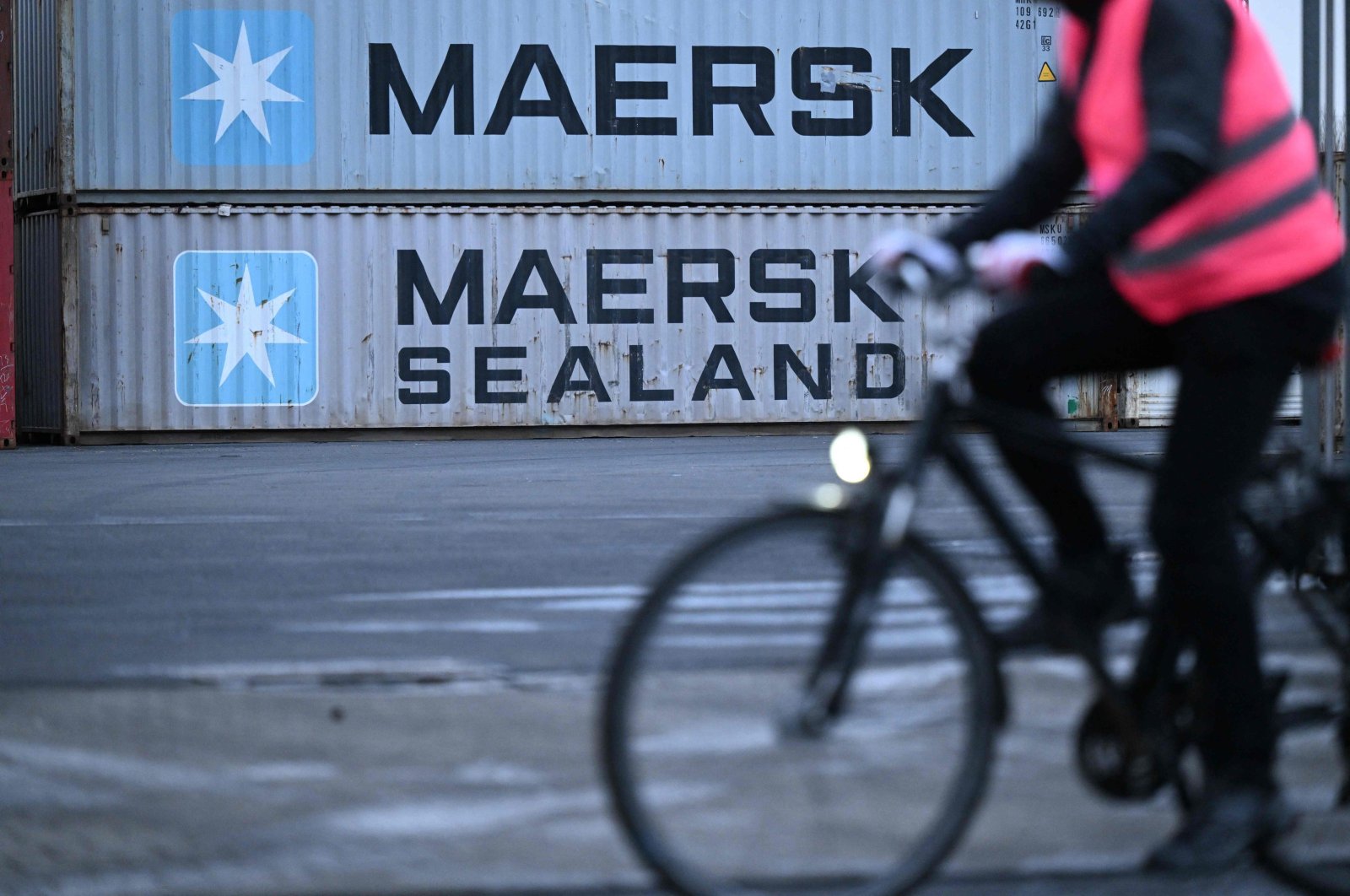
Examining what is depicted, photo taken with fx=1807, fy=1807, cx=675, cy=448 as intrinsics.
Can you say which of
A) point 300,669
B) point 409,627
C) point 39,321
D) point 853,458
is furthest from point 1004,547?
point 39,321

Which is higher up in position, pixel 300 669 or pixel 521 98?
pixel 521 98

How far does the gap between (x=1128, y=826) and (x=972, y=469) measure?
103cm

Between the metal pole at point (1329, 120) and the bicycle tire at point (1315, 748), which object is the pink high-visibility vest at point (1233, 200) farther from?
the metal pole at point (1329, 120)

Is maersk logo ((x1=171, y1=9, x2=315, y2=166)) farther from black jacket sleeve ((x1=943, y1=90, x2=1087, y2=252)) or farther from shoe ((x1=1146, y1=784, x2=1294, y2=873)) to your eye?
shoe ((x1=1146, y1=784, x2=1294, y2=873))

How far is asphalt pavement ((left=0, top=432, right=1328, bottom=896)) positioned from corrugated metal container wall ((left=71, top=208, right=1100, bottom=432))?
10.9 metres

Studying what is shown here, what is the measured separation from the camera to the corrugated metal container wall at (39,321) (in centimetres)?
2152

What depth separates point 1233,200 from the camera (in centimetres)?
299

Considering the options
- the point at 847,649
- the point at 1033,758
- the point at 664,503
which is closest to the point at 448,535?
the point at 664,503

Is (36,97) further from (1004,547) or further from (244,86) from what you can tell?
(1004,547)

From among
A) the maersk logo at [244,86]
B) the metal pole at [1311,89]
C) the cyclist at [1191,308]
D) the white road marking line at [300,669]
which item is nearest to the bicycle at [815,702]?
the cyclist at [1191,308]

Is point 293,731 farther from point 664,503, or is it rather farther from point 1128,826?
point 664,503

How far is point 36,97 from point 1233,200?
846 inches

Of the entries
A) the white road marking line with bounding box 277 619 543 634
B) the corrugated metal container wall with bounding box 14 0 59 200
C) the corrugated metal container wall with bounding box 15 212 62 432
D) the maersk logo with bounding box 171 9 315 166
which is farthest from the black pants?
the corrugated metal container wall with bounding box 14 0 59 200

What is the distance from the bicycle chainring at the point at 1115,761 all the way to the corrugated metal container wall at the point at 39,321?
65.3ft
